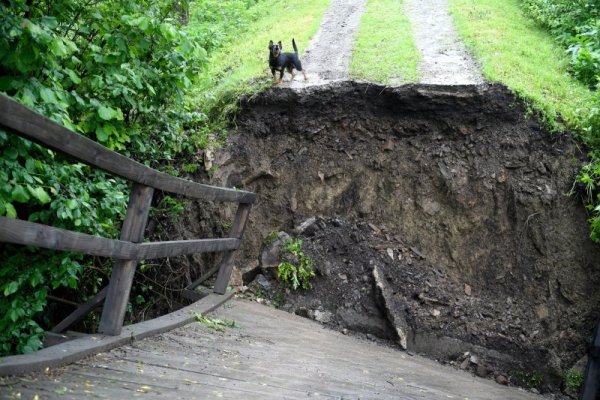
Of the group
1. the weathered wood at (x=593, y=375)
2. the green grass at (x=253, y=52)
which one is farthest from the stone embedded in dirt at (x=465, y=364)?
the green grass at (x=253, y=52)

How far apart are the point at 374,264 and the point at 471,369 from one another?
81.2 inches

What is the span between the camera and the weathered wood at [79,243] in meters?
3.12

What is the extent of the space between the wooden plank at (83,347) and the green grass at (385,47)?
6.36 m

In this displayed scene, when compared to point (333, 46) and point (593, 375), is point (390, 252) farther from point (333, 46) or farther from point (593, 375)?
point (333, 46)

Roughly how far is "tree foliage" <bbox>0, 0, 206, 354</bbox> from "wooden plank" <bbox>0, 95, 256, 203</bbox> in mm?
690

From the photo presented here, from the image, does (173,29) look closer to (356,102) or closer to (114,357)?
(114,357)

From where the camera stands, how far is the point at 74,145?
3543 millimetres

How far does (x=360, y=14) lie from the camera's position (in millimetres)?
18094

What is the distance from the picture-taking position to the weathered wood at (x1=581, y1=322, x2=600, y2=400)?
729cm

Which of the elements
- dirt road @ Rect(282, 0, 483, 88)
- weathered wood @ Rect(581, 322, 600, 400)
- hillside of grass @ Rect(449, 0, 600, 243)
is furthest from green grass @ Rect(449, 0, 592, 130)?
weathered wood @ Rect(581, 322, 600, 400)

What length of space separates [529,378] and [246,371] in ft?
18.0

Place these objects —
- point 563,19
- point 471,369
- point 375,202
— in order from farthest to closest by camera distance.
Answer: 1. point 563,19
2. point 375,202
3. point 471,369

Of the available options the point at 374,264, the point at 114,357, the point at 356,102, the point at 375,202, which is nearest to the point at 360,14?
the point at 356,102

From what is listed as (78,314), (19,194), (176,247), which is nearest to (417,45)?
(176,247)
